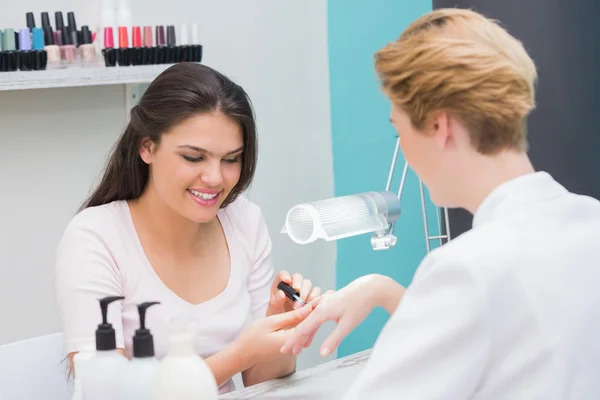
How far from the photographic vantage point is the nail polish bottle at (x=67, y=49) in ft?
7.66

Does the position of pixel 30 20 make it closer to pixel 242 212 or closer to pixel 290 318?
pixel 242 212

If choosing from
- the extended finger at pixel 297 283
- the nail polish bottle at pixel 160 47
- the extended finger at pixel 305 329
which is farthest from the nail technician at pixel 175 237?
the nail polish bottle at pixel 160 47

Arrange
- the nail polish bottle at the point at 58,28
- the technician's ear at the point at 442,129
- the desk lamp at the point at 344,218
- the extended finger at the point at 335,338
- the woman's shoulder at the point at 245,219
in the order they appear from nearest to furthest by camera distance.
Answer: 1. the technician's ear at the point at 442,129
2. the extended finger at the point at 335,338
3. the desk lamp at the point at 344,218
4. the woman's shoulder at the point at 245,219
5. the nail polish bottle at the point at 58,28

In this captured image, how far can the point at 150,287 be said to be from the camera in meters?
1.76

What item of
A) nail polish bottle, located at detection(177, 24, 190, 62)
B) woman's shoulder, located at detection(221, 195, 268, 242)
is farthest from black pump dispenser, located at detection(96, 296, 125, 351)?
nail polish bottle, located at detection(177, 24, 190, 62)

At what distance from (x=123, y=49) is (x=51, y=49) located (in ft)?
0.61

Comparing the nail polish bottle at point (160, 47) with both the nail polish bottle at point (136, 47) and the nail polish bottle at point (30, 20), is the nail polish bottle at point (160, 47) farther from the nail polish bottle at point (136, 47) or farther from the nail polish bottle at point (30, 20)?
the nail polish bottle at point (30, 20)

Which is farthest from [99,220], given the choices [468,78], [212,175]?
[468,78]

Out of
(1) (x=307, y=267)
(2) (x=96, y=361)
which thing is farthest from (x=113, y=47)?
(2) (x=96, y=361)

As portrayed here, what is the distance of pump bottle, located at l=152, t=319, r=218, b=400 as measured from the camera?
110 centimetres

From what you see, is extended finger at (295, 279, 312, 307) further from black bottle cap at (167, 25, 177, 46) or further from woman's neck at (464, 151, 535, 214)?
black bottle cap at (167, 25, 177, 46)

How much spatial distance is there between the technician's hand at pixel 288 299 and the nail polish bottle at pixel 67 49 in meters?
0.94

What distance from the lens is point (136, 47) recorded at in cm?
241

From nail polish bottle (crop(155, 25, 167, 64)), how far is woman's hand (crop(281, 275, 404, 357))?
1.16m
